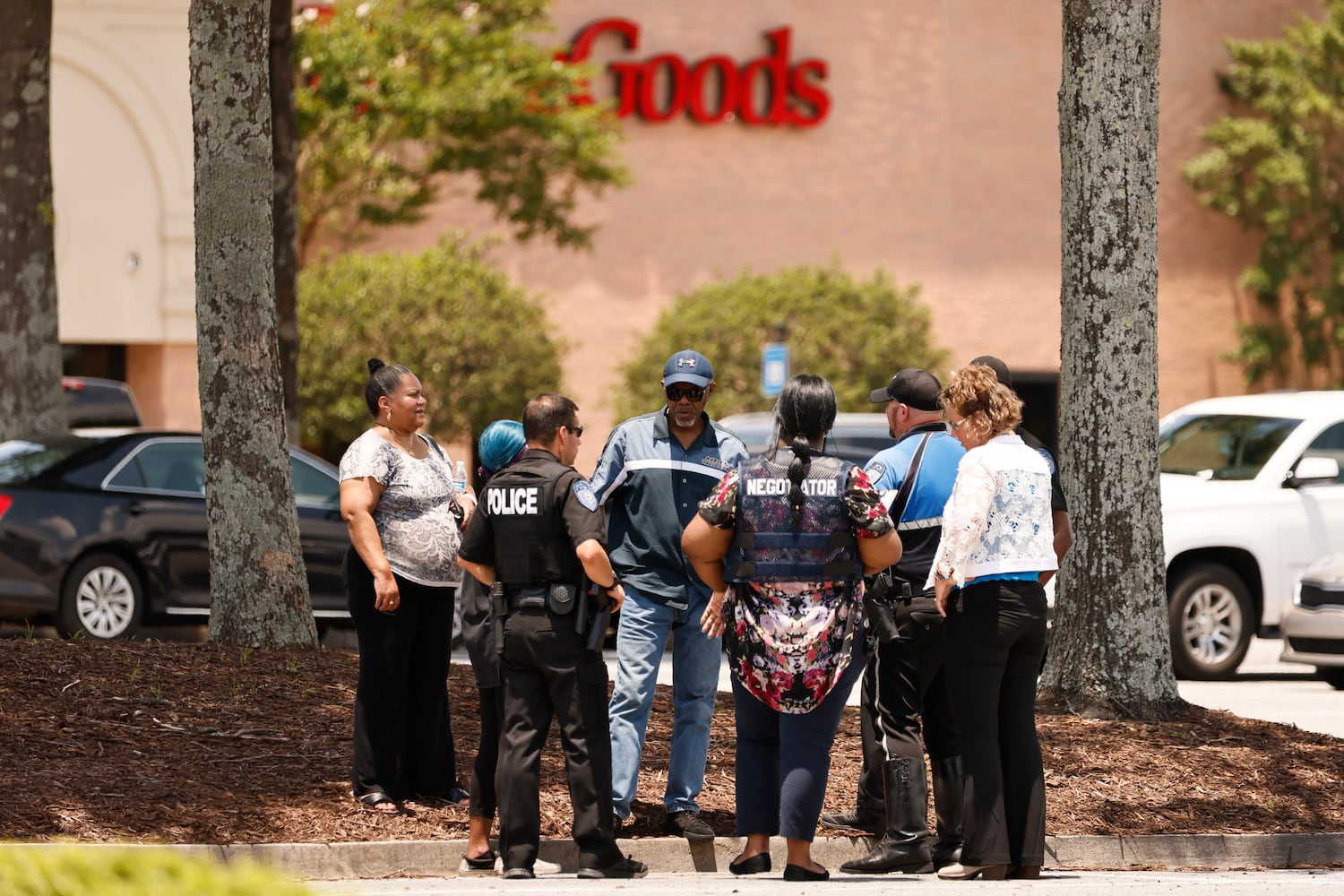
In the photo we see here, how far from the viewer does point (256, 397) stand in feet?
34.7

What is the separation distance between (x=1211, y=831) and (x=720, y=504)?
2.76 meters

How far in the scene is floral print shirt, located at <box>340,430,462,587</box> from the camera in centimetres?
784

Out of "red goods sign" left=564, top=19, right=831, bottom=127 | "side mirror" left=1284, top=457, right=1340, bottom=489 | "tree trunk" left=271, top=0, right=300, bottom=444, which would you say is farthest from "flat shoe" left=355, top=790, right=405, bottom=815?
"red goods sign" left=564, top=19, right=831, bottom=127

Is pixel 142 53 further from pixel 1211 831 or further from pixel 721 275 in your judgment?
pixel 1211 831

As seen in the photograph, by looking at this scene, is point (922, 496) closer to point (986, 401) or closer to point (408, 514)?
point (986, 401)

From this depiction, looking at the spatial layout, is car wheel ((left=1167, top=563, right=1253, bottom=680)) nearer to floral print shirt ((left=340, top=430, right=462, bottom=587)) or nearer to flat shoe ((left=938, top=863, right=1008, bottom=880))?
flat shoe ((left=938, top=863, right=1008, bottom=880))

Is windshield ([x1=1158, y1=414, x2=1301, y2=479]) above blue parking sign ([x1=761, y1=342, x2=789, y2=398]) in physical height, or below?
below

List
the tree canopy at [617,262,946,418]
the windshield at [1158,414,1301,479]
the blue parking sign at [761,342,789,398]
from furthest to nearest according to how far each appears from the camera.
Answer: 1. the tree canopy at [617,262,946,418]
2. the blue parking sign at [761,342,789,398]
3. the windshield at [1158,414,1301,479]

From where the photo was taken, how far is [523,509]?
278 inches

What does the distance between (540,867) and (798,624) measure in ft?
4.70

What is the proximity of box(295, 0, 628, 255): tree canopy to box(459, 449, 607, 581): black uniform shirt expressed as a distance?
64.5ft

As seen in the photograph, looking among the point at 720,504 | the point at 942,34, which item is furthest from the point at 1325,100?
the point at 720,504

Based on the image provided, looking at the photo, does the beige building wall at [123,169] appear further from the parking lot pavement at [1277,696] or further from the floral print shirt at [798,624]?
the floral print shirt at [798,624]

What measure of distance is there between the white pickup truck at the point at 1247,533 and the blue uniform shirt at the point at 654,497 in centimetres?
691
